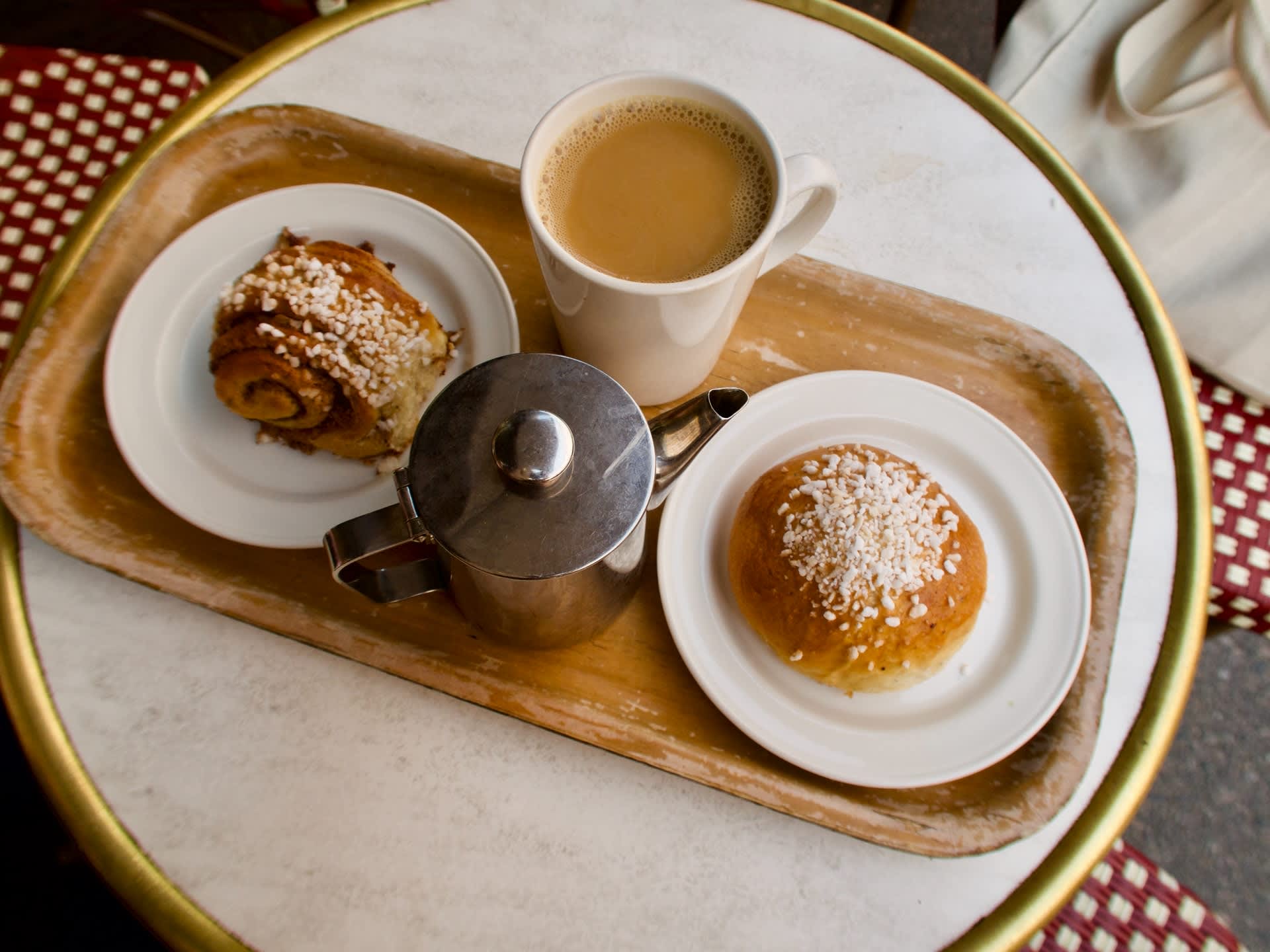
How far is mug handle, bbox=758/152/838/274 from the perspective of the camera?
624mm

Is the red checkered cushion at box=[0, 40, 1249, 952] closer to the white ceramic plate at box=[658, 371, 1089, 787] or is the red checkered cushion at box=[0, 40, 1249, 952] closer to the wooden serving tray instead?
the wooden serving tray

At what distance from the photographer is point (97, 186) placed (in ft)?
3.35

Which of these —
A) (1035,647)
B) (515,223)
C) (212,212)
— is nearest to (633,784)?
(1035,647)

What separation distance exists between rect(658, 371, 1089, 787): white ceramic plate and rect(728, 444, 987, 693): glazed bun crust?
3 centimetres

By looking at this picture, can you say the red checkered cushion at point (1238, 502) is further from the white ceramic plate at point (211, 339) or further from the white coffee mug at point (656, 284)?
the white ceramic plate at point (211, 339)

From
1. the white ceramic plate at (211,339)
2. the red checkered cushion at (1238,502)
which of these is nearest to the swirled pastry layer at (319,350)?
the white ceramic plate at (211,339)

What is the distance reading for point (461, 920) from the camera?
0.66 m

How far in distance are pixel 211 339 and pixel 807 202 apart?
56 centimetres

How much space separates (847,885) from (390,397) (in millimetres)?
564

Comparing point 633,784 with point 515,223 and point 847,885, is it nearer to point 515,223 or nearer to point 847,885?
point 847,885

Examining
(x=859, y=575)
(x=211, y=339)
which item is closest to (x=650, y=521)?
(x=859, y=575)

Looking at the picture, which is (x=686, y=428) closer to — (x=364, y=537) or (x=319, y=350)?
(x=364, y=537)

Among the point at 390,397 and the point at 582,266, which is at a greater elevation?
the point at 582,266

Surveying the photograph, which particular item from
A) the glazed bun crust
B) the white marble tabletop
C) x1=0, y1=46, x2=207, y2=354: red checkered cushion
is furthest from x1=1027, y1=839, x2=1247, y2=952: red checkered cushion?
x1=0, y1=46, x2=207, y2=354: red checkered cushion
